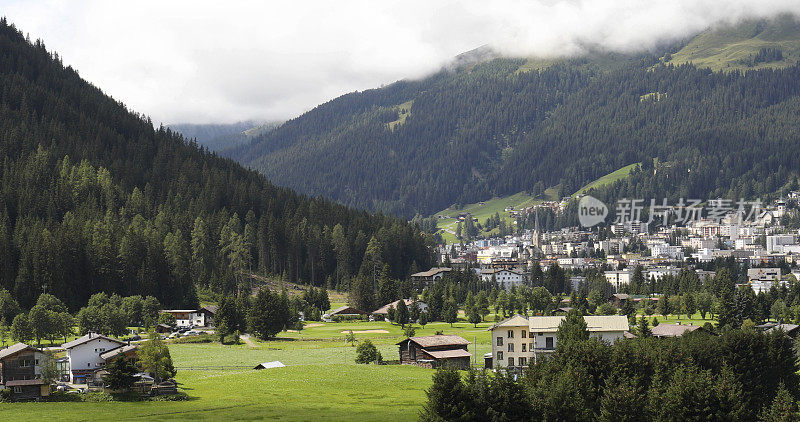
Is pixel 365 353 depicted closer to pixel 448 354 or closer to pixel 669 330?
pixel 448 354

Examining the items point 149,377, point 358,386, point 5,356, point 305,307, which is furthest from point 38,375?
point 305,307

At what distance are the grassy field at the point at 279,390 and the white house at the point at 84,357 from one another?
9036 mm

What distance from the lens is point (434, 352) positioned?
113m

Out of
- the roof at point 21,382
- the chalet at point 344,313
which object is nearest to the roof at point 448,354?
the roof at point 21,382

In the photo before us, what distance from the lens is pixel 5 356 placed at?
3664 inches

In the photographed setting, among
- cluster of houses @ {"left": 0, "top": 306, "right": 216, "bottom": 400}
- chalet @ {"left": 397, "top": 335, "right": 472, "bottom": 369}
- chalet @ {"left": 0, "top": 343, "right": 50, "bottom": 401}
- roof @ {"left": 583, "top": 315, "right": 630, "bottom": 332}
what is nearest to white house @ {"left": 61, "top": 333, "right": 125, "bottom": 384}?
cluster of houses @ {"left": 0, "top": 306, "right": 216, "bottom": 400}

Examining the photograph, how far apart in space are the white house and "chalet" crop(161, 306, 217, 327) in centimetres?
5478

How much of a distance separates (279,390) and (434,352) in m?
28.2

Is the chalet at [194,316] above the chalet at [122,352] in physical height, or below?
above

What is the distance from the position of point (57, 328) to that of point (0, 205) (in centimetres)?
7728

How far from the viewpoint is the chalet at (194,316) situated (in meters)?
158

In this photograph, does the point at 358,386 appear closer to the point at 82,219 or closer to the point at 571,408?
the point at 571,408

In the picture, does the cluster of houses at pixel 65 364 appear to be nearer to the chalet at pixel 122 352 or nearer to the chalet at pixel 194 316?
the chalet at pixel 122 352

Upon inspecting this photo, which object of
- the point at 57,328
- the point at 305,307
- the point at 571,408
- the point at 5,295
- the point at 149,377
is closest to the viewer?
the point at 571,408
